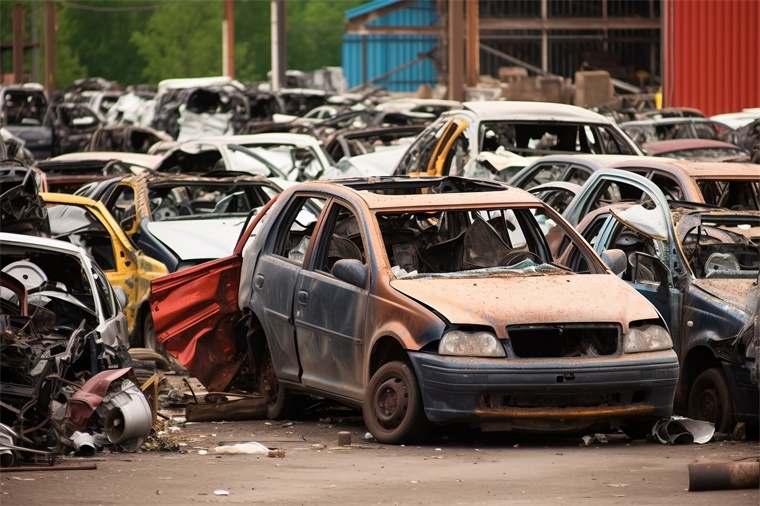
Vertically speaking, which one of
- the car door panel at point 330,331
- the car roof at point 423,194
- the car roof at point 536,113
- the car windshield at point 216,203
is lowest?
the car door panel at point 330,331

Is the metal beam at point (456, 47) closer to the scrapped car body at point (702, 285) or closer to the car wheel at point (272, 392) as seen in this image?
the scrapped car body at point (702, 285)

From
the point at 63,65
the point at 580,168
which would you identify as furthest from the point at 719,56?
the point at 63,65

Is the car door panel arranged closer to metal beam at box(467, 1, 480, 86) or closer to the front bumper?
the front bumper

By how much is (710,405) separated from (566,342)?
116cm

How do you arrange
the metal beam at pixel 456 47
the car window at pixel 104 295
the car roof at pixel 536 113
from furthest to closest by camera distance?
1. the metal beam at pixel 456 47
2. the car roof at pixel 536 113
3. the car window at pixel 104 295

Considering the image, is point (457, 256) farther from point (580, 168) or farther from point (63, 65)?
point (63, 65)

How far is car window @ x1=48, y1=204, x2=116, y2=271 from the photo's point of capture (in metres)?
14.7

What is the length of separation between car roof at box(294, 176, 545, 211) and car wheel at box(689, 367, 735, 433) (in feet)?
4.85

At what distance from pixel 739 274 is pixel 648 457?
1.93m

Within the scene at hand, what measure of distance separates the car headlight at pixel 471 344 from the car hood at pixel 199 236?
17.9 feet

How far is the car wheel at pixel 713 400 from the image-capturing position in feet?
30.4

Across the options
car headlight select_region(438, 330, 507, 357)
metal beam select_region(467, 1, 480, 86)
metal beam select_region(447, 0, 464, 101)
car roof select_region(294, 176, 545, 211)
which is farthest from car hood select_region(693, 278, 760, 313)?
metal beam select_region(467, 1, 480, 86)

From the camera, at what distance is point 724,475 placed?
23.4 ft

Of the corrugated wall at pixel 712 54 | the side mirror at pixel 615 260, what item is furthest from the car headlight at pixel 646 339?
the corrugated wall at pixel 712 54
